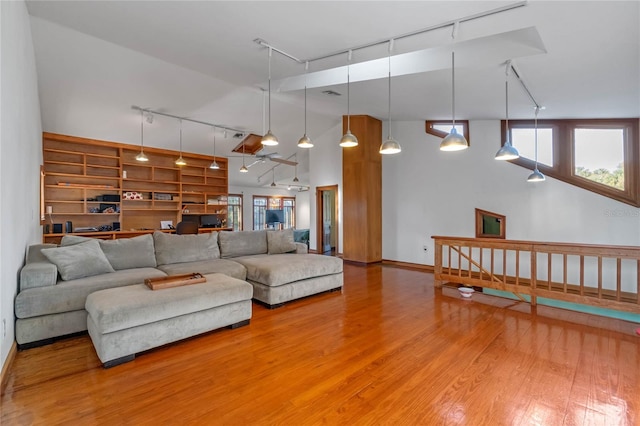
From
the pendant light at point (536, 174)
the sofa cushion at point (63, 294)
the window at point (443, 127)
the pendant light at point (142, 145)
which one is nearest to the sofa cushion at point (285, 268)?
the sofa cushion at point (63, 294)

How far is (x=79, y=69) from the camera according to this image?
4438 millimetres

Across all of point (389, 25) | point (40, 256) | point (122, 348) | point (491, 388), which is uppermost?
point (389, 25)

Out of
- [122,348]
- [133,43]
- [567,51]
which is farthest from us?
[133,43]

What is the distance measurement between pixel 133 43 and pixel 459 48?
Answer: 395cm

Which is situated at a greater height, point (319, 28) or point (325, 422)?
point (319, 28)

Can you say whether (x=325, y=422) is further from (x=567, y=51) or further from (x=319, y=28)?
(x=567, y=51)

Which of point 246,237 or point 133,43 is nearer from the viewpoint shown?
point 133,43

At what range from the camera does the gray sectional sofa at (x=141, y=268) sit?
2.84 meters

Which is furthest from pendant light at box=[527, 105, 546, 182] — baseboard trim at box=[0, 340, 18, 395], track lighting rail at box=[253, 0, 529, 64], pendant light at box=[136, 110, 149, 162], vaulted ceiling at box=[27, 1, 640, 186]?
pendant light at box=[136, 110, 149, 162]

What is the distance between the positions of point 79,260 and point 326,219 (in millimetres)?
6401

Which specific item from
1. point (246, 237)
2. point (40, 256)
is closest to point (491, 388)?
point (246, 237)

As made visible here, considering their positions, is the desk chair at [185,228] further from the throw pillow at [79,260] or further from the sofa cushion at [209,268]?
the throw pillow at [79,260]

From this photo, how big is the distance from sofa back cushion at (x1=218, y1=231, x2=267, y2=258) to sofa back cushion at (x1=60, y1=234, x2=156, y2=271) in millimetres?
1012

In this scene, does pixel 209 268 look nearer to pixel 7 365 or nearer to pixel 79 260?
pixel 79 260
